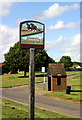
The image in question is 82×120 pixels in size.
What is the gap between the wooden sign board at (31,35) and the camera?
8.09 metres

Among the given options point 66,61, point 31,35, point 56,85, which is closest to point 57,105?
point 56,85

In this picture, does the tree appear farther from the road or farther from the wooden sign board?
the wooden sign board

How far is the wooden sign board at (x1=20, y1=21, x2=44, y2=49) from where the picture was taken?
8.09 m

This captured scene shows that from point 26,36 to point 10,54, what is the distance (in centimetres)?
5425

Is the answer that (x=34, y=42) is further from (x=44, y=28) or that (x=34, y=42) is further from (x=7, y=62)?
(x=7, y=62)

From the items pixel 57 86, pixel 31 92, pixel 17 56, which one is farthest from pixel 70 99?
pixel 17 56

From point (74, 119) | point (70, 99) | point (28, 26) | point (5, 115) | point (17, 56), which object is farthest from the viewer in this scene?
point (17, 56)

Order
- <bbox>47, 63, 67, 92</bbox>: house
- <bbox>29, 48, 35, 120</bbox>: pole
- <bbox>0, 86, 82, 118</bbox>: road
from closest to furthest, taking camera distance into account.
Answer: <bbox>29, 48, 35, 120</bbox>: pole < <bbox>0, 86, 82, 118</bbox>: road < <bbox>47, 63, 67, 92</bbox>: house

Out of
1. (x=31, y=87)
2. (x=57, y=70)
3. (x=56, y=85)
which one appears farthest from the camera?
(x=57, y=70)

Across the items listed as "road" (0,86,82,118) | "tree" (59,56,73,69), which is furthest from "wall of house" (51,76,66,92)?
"tree" (59,56,73,69)

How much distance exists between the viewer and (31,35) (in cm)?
815

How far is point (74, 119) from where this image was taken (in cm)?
1127

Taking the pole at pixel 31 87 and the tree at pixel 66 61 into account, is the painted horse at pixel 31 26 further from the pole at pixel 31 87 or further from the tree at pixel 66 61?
the tree at pixel 66 61

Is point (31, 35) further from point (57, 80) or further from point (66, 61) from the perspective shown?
point (66, 61)
